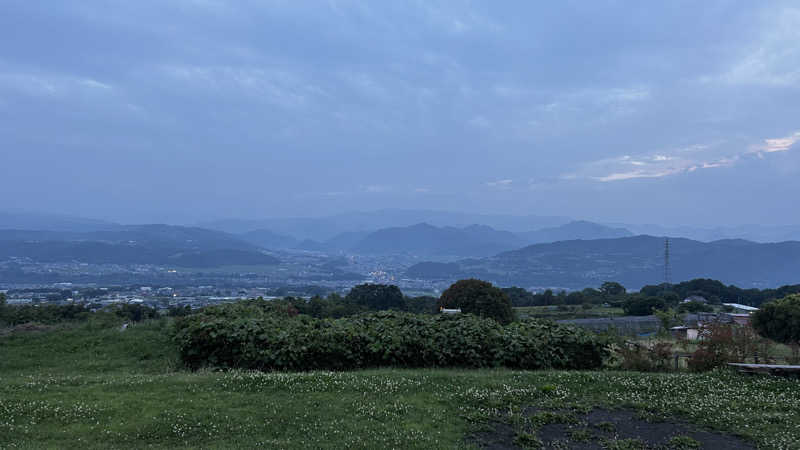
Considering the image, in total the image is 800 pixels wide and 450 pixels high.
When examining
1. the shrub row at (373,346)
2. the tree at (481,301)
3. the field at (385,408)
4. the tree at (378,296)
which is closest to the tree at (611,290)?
the tree at (378,296)

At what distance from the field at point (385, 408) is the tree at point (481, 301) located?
54.6 feet

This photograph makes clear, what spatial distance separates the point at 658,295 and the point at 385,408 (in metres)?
59.8

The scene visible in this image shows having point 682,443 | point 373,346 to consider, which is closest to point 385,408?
point 373,346

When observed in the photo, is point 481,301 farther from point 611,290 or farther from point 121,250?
point 121,250

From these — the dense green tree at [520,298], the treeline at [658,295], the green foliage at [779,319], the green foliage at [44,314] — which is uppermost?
the green foliage at [44,314]

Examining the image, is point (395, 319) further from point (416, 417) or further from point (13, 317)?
point (13, 317)

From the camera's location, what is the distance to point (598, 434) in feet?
19.8

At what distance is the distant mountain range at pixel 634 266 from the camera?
127500mm

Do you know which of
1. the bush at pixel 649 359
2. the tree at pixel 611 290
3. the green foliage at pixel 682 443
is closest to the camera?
the green foliage at pixel 682 443

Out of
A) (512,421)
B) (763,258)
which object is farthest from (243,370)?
(763,258)

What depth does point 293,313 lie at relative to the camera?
14078mm

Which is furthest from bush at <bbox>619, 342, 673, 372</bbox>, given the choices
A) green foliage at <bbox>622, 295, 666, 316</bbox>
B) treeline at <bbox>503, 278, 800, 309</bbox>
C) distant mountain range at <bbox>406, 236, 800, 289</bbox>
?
distant mountain range at <bbox>406, 236, 800, 289</bbox>

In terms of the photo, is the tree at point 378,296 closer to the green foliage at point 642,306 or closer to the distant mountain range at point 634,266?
the green foliage at point 642,306

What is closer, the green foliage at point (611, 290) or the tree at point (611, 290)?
the tree at point (611, 290)
